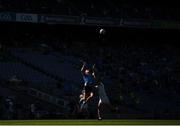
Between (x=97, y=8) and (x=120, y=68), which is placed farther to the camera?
(x=97, y=8)

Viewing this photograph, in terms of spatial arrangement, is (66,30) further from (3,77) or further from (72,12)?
(3,77)

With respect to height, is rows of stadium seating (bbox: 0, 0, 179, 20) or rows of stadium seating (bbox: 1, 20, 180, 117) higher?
rows of stadium seating (bbox: 0, 0, 179, 20)

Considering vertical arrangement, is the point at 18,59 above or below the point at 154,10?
below

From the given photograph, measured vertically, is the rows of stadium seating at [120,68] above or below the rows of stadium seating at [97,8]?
below

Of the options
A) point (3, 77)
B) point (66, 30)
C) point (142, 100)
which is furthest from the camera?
point (66, 30)

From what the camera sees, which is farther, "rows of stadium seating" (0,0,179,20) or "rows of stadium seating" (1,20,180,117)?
"rows of stadium seating" (0,0,179,20)

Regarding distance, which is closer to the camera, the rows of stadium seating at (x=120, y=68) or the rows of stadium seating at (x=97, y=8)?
the rows of stadium seating at (x=120, y=68)

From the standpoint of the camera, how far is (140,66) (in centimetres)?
3312

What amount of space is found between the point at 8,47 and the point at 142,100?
8.34 m

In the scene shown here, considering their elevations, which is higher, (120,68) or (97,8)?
(97,8)

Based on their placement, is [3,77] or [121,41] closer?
[3,77]

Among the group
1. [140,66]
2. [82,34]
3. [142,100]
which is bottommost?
[142,100]

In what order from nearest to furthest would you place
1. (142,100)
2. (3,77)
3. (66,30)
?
(3,77)
(142,100)
(66,30)

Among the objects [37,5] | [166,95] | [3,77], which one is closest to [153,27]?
[166,95]
